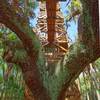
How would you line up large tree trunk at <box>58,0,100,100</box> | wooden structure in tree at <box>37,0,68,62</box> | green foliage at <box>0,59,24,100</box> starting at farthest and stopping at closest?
wooden structure in tree at <box>37,0,68,62</box> < green foliage at <box>0,59,24,100</box> < large tree trunk at <box>58,0,100,100</box>

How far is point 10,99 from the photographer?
279 inches

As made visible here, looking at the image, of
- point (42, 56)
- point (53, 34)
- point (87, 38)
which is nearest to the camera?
point (87, 38)

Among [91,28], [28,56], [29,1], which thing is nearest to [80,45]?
[91,28]

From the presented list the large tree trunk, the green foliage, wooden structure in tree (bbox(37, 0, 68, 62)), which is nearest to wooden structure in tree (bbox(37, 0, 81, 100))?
wooden structure in tree (bbox(37, 0, 68, 62))

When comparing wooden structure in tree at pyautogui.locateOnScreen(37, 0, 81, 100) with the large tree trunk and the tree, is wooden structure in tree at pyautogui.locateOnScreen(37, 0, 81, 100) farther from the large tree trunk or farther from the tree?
the large tree trunk

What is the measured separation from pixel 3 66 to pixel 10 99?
A: 0.76 m

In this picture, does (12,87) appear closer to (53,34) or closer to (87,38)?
(53,34)

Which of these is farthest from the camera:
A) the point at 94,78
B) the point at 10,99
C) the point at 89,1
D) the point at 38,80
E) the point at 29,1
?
the point at 94,78

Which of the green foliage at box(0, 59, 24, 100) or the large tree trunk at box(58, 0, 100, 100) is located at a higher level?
the large tree trunk at box(58, 0, 100, 100)

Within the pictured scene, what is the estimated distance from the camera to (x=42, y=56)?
19.3 feet

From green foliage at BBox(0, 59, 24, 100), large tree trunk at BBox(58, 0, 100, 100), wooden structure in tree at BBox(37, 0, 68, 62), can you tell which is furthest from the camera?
wooden structure in tree at BBox(37, 0, 68, 62)

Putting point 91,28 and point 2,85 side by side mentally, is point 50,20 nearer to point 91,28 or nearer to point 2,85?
point 2,85

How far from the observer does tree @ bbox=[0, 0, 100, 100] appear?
5207mm

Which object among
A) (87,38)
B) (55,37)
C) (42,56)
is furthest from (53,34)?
(87,38)
